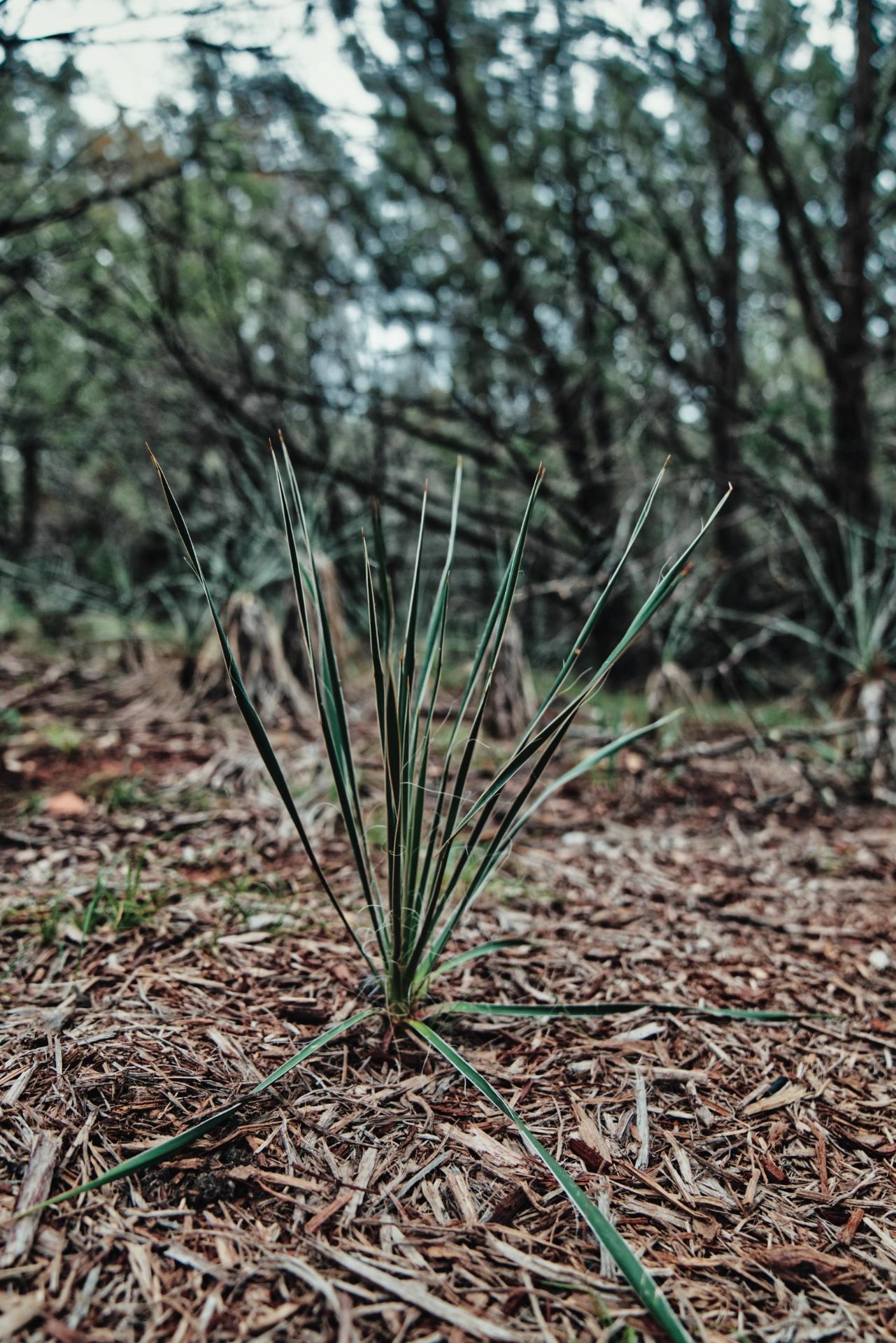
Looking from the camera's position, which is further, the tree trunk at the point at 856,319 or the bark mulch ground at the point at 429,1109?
the tree trunk at the point at 856,319

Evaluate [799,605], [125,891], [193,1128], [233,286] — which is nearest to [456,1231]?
[193,1128]

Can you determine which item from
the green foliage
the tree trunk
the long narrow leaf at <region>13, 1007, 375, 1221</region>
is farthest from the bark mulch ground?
the tree trunk

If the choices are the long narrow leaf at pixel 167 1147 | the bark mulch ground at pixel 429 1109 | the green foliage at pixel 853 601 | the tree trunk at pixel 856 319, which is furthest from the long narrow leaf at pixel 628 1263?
the tree trunk at pixel 856 319

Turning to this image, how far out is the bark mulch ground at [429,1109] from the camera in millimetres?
748

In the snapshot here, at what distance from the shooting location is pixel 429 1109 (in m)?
1.01

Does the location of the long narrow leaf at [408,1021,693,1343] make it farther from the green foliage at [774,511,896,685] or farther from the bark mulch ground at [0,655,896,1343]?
the green foliage at [774,511,896,685]

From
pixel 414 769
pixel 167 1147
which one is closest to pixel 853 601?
pixel 414 769

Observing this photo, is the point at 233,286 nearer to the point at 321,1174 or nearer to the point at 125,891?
the point at 125,891

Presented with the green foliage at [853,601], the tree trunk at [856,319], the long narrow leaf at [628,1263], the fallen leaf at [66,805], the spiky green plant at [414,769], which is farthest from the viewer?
the tree trunk at [856,319]

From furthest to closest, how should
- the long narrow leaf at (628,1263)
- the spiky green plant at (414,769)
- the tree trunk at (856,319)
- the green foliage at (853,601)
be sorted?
the tree trunk at (856,319) < the green foliage at (853,601) < the spiky green plant at (414,769) < the long narrow leaf at (628,1263)

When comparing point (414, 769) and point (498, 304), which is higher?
point (498, 304)

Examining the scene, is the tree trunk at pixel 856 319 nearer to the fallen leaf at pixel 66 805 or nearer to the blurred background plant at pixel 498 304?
the blurred background plant at pixel 498 304

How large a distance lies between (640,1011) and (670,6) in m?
4.68

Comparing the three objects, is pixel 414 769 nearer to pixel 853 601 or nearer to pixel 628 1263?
pixel 628 1263
